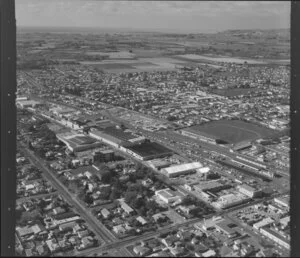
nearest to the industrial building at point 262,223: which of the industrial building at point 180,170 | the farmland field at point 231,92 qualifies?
the industrial building at point 180,170

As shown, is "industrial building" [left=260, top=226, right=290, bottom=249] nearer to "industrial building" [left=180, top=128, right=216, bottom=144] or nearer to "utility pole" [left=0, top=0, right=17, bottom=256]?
"utility pole" [left=0, top=0, right=17, bottom=256]

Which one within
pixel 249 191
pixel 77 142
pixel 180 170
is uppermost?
pixel 77 142

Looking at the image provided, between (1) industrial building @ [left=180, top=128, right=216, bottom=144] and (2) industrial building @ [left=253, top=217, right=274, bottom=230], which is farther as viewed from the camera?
(1) industrial building @ [left=180, top=128, right=216, bottom=144]

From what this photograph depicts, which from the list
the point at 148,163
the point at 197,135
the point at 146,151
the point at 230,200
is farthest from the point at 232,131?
the point at 230,200

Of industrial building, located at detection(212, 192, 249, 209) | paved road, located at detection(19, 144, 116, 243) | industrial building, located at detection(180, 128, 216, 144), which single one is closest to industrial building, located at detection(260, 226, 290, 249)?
industrial building, located at detection(212, 192, 249, 209)

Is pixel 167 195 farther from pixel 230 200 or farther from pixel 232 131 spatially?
pixel 232 131

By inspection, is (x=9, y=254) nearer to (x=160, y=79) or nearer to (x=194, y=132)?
(x=194, y=132)

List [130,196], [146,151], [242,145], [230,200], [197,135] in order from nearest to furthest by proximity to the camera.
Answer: [130,196], [230,200], [146,151], [242,145], [197,135]
